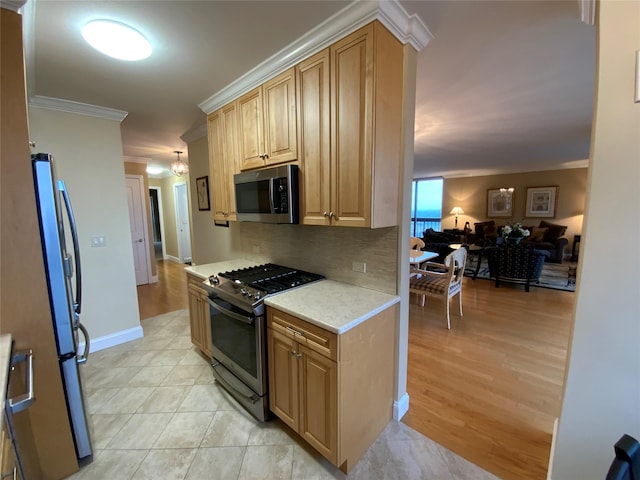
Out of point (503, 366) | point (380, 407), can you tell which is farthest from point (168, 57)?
point (503, 366)

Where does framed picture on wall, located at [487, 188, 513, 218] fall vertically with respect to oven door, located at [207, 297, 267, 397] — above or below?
above

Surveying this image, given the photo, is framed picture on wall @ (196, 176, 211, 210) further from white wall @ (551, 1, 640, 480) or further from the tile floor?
white wall @ (551, 1, 640, 480)

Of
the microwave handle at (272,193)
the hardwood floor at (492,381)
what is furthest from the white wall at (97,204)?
the hardwood floor at (492,381)

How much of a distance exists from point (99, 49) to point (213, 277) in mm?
1663

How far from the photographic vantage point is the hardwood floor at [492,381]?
1.71 meters

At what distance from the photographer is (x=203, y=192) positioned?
3797mm

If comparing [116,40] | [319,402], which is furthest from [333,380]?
[116,40]

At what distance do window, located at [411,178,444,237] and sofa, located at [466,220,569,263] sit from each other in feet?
5.74

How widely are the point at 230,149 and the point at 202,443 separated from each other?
2275mm

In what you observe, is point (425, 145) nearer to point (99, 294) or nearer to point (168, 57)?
point (168, 57)

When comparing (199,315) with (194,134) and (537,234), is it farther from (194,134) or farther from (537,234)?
(537,234)

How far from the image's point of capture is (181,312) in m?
3.90

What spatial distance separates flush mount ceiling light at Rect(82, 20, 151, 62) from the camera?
1.50 m

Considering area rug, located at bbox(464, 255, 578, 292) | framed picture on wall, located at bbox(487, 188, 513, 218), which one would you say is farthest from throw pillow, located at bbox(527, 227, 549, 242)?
framed picture on wall, located at bbox(487, 188, 513, 218)
